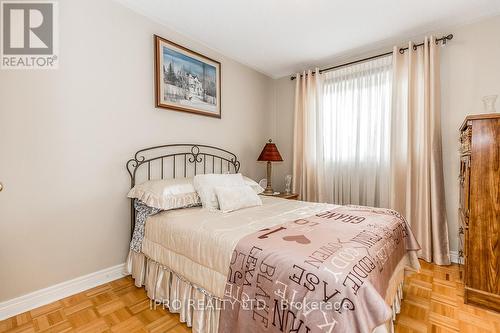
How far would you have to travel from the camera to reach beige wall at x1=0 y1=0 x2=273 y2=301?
170 cm

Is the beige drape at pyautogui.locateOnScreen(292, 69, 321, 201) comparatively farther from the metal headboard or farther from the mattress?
the mattress

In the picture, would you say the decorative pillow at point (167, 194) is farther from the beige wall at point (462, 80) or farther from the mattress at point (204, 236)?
the beige wall at point (462, 80)

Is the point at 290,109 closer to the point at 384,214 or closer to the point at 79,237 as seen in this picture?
the point at 384,214

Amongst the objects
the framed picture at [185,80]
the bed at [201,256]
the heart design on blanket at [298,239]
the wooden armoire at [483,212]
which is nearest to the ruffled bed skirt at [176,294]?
the bed at [201,256]

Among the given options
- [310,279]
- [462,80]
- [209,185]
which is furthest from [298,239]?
[462,80]

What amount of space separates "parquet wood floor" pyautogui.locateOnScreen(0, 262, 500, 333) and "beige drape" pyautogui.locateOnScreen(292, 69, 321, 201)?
5.81ft

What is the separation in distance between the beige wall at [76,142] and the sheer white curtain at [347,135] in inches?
78.2

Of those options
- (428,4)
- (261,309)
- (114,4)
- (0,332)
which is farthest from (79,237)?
(428,4)

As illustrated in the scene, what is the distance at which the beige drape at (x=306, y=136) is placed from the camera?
3494 millimetres

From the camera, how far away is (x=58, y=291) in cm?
189

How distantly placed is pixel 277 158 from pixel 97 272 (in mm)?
2430

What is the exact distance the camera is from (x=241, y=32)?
2.70m

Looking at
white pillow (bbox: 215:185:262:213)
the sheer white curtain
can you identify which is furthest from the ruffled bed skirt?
the sheer white curtain

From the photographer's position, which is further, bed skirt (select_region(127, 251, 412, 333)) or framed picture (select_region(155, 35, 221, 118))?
framed picture (select_region(155, 35, 221, 118))
